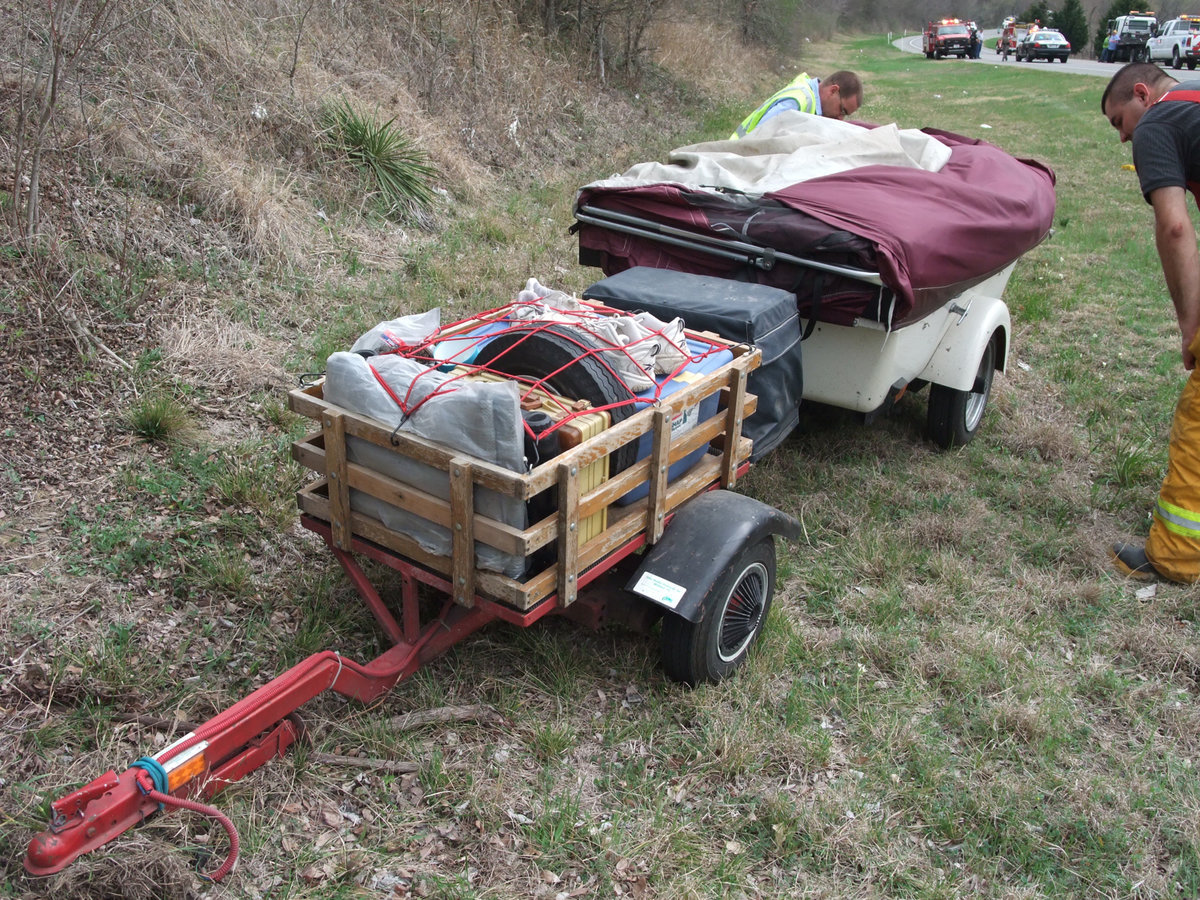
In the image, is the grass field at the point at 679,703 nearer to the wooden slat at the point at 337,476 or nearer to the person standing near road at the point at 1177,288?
the person standing near road at the point at 1177,288

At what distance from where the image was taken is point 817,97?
265 inches

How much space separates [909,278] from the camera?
4.25m

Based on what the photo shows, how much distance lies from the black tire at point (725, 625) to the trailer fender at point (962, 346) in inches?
78.0

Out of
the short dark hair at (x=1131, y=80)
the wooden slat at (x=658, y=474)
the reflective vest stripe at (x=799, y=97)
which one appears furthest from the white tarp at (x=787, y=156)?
the wooden slat at (x=658, y=474)

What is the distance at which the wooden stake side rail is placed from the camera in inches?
111

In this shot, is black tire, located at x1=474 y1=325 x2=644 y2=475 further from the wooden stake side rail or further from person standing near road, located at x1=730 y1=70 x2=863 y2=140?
person standing near road, located at x1=730 y1=70 x2=863 y2=140

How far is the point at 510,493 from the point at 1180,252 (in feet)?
11.2

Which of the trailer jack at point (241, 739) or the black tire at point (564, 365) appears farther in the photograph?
the black tire at point (564, 365)

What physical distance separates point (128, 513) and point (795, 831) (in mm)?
2911

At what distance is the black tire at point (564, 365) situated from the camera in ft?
10.4

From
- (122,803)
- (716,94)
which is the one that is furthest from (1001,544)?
(716,94)

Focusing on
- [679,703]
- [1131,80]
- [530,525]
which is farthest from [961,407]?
[530,525]

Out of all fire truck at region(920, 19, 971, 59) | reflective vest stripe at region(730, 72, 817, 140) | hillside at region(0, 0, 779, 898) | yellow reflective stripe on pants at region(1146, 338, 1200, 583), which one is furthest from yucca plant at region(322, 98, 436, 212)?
fire truck at region(920, 19, 971, 59)

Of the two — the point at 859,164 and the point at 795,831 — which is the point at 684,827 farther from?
the point at 859,164
